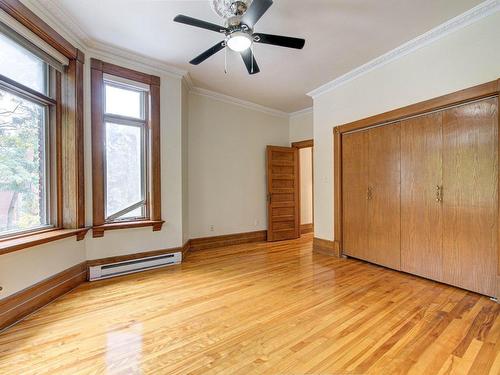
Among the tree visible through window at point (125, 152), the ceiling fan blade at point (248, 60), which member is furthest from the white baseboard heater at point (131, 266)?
the ceiling fan blade at point (248, 60)

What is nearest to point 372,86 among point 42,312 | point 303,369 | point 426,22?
point 426,22

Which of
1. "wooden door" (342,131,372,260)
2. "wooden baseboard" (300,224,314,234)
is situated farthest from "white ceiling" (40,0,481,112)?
"wooden baseboard" (300,224,314,234)

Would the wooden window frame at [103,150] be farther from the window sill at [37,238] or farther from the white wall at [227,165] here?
the white wall at [227,165]

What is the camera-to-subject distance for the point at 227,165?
4809 mm

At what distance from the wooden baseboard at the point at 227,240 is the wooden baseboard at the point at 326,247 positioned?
1.32 meters

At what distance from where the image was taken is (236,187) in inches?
194

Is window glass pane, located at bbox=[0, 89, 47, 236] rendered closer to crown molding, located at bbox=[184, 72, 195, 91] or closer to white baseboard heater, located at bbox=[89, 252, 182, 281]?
white baseboard heater, located at bbox=[89, 252, 182, 281]

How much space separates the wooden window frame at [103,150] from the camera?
3035 mm

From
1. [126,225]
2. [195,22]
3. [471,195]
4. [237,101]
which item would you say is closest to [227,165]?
[237,101]

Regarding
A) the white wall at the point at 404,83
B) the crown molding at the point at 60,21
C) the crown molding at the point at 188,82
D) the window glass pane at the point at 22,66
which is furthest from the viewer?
the crown molding at the point at 188,82

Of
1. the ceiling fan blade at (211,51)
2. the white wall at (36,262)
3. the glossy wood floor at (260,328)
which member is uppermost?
the ceiling fan blade at (211,51)

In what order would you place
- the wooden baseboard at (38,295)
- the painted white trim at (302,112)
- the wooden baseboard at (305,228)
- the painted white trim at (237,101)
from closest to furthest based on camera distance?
the wooden baseboard at (38,295) < the painted white trim at (237,101) < the painted white trim at (302,112) < the wooden baseboard at (305,228)

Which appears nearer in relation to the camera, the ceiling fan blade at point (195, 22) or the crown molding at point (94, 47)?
the ceiling fan blade at point (195, 22)

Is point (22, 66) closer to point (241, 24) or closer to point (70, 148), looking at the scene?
point (70, 148)
